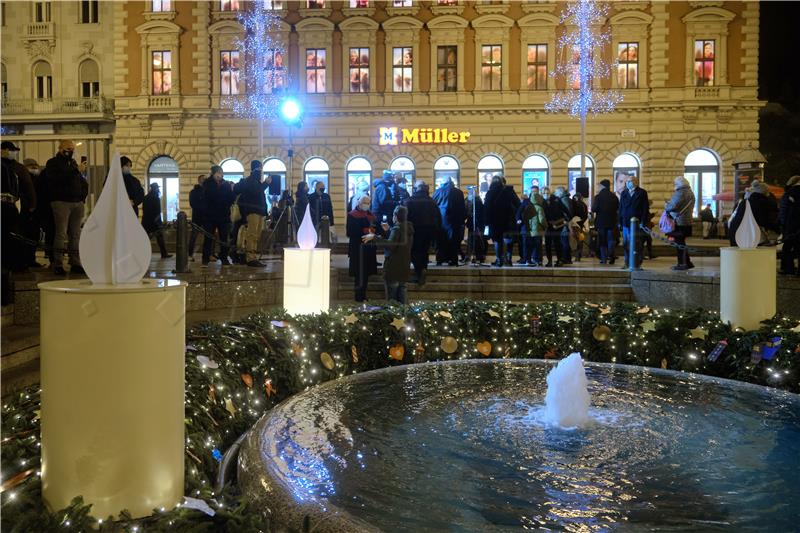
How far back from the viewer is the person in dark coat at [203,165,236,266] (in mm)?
12531

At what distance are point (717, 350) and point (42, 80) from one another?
3512 cm

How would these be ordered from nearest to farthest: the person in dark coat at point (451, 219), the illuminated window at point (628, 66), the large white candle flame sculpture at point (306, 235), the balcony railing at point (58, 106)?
the large white candle flame sculpture at point (306, 235) < the person in dark coat at point (451, 219) < the illuminated window at point (628, 66) < the balcony railing at point (58, 106)

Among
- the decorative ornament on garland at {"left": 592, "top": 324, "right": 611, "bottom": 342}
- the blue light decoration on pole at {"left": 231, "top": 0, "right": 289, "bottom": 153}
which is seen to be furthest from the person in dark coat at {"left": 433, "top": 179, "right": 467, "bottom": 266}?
the blue light decoration on pole at {"left": 231, "top": 0, "right": 289, "bottom": 153}

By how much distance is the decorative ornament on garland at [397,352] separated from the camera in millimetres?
6188

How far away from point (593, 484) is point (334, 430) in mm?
1445

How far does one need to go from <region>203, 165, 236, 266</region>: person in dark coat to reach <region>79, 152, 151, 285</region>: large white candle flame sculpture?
401 inches

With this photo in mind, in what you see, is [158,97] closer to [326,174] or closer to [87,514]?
[326,174]

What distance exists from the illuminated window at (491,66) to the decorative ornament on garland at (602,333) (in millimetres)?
26463

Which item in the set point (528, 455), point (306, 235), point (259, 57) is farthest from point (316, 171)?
point (528, 455)

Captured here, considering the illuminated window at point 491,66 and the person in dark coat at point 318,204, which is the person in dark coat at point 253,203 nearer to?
the person in dark coat at point 318,204

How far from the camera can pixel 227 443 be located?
4.01m

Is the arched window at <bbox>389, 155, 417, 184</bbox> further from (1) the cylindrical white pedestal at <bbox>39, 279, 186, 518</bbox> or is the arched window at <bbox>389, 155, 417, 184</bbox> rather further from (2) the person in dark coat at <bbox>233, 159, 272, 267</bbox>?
(1) the cylindrical white pedestal at <bbox>39, 279, 186, 518</bbox>

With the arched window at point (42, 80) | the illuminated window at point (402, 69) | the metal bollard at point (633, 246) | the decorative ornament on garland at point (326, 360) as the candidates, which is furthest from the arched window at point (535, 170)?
the decorative ornament on garland at point (326, 360)

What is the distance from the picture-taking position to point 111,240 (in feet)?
7.84
